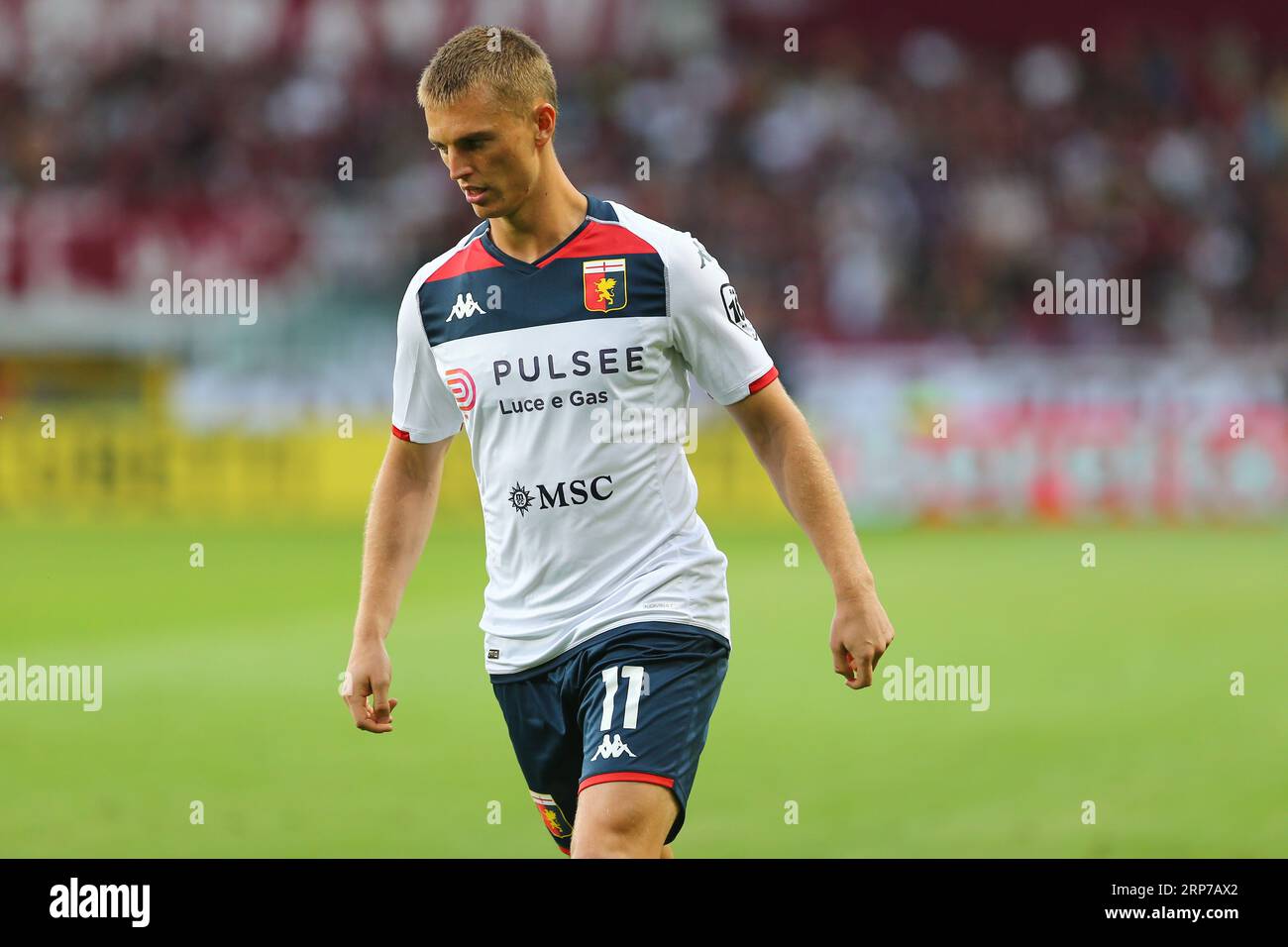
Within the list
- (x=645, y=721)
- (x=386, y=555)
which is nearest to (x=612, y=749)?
(x=645, y=721)

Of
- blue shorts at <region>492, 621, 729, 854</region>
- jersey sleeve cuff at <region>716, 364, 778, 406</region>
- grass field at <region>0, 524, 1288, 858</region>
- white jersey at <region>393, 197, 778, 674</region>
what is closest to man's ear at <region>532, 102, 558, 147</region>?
white jersey at <region>393, 197, 778, 674</region>

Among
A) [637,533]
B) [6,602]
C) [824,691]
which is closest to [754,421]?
[637,533]

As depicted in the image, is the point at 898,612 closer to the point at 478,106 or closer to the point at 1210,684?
the point at 1210,684

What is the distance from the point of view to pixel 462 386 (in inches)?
175

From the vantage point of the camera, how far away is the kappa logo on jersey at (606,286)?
4.33 metres

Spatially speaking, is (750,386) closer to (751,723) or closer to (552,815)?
(552,815)

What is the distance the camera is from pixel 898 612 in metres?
12.2

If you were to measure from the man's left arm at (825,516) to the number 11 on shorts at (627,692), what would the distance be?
471 millimetres

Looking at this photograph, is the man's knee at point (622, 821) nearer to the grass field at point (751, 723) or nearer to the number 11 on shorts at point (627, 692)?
the number 11 on shorts at point (627, 692)

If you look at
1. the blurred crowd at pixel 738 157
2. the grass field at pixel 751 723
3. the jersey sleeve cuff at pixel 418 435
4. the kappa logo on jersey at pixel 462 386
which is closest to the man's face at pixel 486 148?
the kappa logo on jersey at pixel 462 386

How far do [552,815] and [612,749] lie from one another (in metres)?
0.64

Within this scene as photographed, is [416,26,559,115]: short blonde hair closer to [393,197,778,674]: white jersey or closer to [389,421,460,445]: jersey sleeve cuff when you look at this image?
[393,197,778,674]: white jersey

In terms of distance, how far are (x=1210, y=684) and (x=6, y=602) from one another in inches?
331

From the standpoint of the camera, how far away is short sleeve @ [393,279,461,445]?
4574 mm
